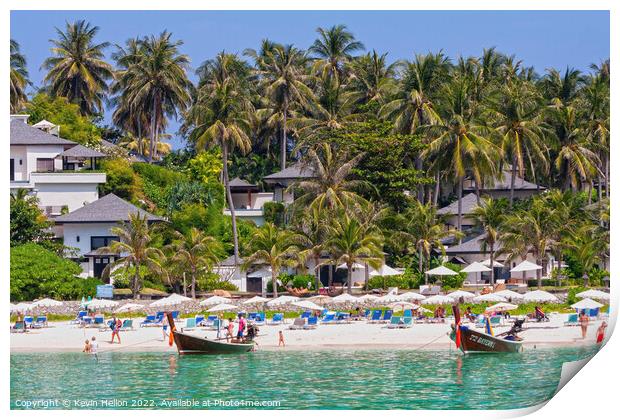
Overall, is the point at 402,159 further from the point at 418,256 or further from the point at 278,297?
the point at 278,297

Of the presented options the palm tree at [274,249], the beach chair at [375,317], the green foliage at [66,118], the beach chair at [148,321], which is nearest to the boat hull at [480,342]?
the beach chair at [375,317]

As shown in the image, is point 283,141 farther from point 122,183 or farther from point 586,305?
point 586,305

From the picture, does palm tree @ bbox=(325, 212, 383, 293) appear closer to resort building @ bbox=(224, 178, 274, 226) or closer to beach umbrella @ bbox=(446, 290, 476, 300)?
beach umbrella @ bbox=(446, 290, 476, 300)

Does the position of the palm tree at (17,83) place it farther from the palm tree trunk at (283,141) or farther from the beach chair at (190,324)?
the beach chair at (190,324)

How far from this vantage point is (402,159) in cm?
5012

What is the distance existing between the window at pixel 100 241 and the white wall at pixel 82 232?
0.13m

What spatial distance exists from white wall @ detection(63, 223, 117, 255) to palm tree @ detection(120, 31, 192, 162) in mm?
11679

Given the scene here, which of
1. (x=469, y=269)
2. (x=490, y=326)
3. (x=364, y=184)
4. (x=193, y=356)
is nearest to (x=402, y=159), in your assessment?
(x=364, y=184)

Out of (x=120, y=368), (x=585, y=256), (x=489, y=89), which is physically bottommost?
(x=120, y=368)

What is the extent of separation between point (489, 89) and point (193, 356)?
83.4 ft

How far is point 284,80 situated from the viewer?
56.9m

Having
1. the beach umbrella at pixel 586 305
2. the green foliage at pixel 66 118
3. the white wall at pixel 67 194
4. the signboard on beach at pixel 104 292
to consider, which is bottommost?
the beach umbrella at pixel 586 305

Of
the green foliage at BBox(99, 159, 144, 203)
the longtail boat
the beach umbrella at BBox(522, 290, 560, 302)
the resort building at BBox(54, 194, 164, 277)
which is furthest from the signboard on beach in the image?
the beach umbrella at BBox(522, 290, 560, 302)

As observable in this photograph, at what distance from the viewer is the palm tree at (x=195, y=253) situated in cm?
4278
